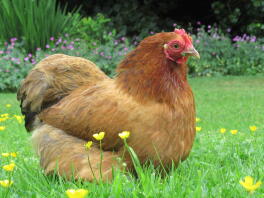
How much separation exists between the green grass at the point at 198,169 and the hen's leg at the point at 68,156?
9 centimetres

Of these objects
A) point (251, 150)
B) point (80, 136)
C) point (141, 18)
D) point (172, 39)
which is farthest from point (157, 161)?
point (141, 18)

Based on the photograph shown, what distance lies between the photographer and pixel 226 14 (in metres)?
15.1

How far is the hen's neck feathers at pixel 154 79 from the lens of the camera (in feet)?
10.4

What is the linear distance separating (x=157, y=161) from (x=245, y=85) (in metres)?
8.54

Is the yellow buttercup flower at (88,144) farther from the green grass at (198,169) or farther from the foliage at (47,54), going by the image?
the foliage at (47,54)

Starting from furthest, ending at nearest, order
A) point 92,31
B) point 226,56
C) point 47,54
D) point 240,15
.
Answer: point 240,15 < point 92,31 < point 226,56 < point 47,54

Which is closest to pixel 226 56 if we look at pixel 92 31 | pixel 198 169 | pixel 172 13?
pixel 172 13

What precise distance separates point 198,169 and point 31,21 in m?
8.43

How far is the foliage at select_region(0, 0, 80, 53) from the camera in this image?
36.7 ft

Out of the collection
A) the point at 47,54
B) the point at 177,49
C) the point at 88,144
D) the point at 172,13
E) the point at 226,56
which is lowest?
the point at 47,54

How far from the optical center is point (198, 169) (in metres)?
3.46

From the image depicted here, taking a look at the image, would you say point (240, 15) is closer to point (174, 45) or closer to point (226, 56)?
point (226, 56)

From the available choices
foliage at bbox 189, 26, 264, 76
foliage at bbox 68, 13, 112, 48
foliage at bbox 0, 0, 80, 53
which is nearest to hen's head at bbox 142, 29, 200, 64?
foliage at bbox 0, 0, 80, 53

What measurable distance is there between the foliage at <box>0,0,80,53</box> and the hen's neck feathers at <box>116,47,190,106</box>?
327 inches
